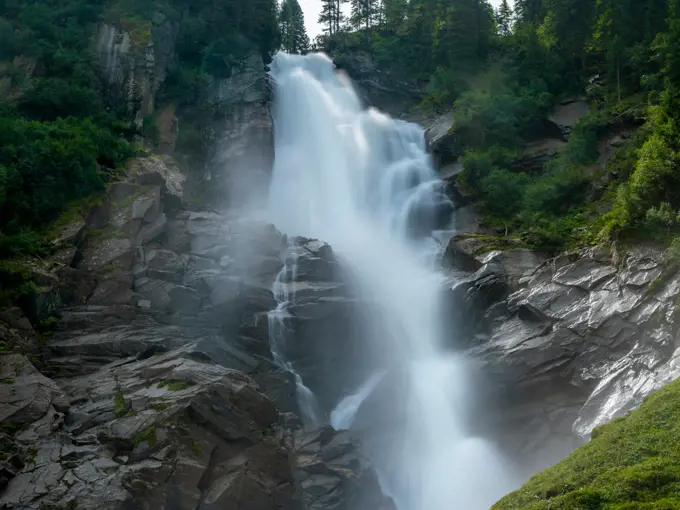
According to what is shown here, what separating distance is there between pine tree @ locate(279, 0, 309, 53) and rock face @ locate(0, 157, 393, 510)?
3866cm

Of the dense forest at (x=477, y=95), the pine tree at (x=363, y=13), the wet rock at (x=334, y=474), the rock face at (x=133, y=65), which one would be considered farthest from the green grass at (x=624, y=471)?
the pine tree at (x=363, y=13)

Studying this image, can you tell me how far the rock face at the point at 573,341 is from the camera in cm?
1791

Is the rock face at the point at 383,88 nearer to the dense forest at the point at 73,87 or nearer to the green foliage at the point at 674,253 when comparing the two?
the dense forest at the point at 73,87

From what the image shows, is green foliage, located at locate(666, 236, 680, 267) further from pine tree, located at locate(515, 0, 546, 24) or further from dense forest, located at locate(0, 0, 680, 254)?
pine tree, located at locate(515, 0, 546, 24)

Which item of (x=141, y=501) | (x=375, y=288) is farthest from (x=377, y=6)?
(x=141, y=501)

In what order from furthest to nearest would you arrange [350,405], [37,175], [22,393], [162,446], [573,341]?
[37,175], [350,405], [573,341], [22,393], [162,446]

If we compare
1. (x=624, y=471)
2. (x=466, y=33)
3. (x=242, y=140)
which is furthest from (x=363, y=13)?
(x=624, y=471)

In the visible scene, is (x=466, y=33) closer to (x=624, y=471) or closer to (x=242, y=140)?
(x=242, y=140)

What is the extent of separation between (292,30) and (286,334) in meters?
47.7

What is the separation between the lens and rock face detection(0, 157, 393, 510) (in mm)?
14320

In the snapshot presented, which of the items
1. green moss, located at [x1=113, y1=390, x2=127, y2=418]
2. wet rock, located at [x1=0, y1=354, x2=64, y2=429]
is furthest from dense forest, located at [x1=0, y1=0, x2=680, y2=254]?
green moss, located at [x1=113, y1=390, x2=127, y2=418]

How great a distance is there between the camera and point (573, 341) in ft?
66.1

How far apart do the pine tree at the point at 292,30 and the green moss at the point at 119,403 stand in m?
50.6

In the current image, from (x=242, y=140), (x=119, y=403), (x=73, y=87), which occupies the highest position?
(x=73, y=87)
